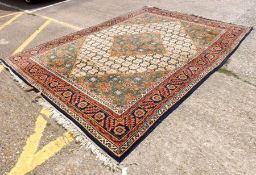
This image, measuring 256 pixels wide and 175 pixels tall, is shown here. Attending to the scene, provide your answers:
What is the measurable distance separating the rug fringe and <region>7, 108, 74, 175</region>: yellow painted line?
0.44 ft

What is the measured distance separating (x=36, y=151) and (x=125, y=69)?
273 cm

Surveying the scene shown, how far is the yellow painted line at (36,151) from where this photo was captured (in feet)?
13.4

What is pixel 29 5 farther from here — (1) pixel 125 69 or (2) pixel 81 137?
(2) pixel 81 137

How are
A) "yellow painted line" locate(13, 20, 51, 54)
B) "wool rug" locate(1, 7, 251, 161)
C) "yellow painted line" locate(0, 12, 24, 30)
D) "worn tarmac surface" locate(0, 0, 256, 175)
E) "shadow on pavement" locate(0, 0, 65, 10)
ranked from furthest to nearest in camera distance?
"shadow on pavement" locate(0, 0, 65, 10)
"yellow painted line" locate(0, 12, 24, 30)
"yellow painted line" locate(13, 20, 51, 54)
"wool rug" locate(1, 7, 251, 161)
"worn tarmac surface" locate(0, 0, 256, 175)

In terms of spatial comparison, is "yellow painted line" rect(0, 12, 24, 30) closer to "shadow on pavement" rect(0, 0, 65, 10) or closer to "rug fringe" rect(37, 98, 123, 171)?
"shadow on pavement" rect(0, 0, 65, 10)

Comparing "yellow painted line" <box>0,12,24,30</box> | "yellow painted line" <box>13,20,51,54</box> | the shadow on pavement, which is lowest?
the shadow on pavement

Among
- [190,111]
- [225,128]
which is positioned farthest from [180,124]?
[225,128]

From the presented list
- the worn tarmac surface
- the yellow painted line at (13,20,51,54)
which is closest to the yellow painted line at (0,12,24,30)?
the yellow painted line at (13,20,51,54)

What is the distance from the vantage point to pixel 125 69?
6.27 metres

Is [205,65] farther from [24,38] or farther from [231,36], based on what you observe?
[24,38]

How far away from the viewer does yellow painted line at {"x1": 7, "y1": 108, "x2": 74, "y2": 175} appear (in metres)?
4.08

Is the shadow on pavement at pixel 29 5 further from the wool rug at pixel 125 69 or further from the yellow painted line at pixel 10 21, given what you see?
the wool rug at pixel 125 69

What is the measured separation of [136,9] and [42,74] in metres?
4.85

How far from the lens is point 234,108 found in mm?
4965
